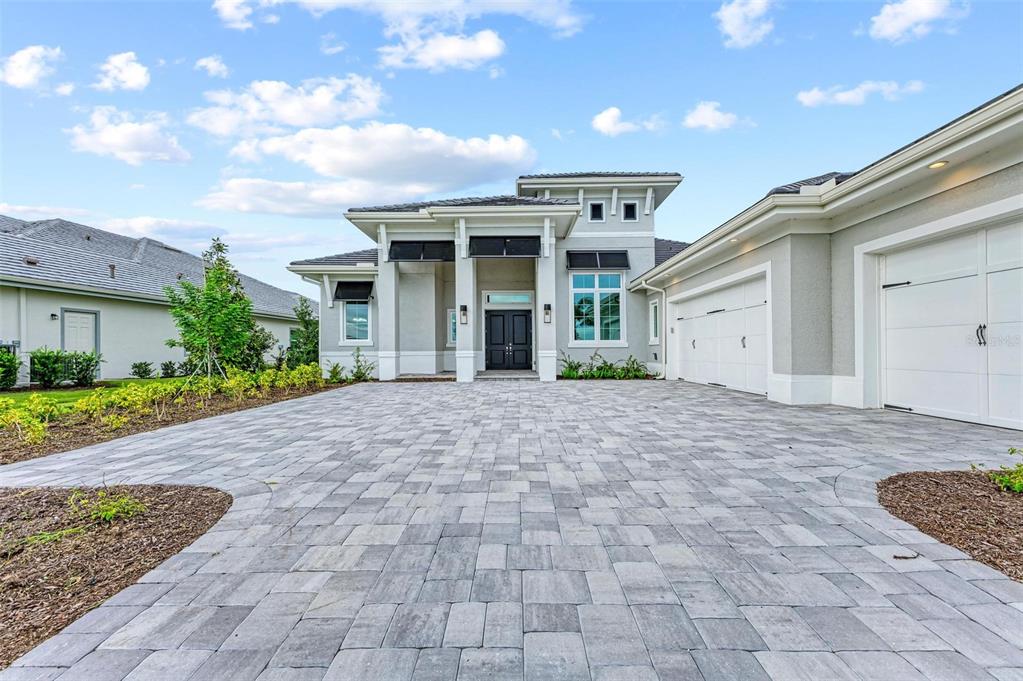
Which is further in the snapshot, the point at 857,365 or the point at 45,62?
the point at 45,62

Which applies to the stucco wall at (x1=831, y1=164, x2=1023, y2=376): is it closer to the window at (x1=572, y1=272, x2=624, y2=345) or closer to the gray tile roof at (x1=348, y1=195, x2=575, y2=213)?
the gray tile roof at (x1=348, y1=195, x2=575, y2=213)

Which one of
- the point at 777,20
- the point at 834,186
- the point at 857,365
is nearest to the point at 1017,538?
the point at 857,365

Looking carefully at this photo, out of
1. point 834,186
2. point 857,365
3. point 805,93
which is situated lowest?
point 857,365

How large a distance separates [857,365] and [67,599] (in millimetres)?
9109

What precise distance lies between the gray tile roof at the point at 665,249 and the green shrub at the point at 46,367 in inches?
651

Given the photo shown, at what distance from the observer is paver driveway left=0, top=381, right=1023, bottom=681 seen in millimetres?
1622

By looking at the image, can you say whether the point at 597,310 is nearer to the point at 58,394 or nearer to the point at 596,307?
A: the point at 596,307

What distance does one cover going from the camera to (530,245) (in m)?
12.0

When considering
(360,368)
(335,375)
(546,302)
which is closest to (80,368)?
(335,375)

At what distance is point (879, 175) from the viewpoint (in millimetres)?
5984

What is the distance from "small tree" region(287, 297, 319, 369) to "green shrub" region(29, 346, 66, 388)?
518 centimetres

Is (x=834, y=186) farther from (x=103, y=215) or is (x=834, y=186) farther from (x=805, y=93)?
(x=103, y=215)

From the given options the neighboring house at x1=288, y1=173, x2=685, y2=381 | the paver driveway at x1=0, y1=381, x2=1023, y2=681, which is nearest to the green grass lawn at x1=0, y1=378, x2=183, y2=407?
the neighboring house at x1=288, y1=173, x2=685, y2=381

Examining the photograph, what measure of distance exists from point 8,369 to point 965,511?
1625cm
